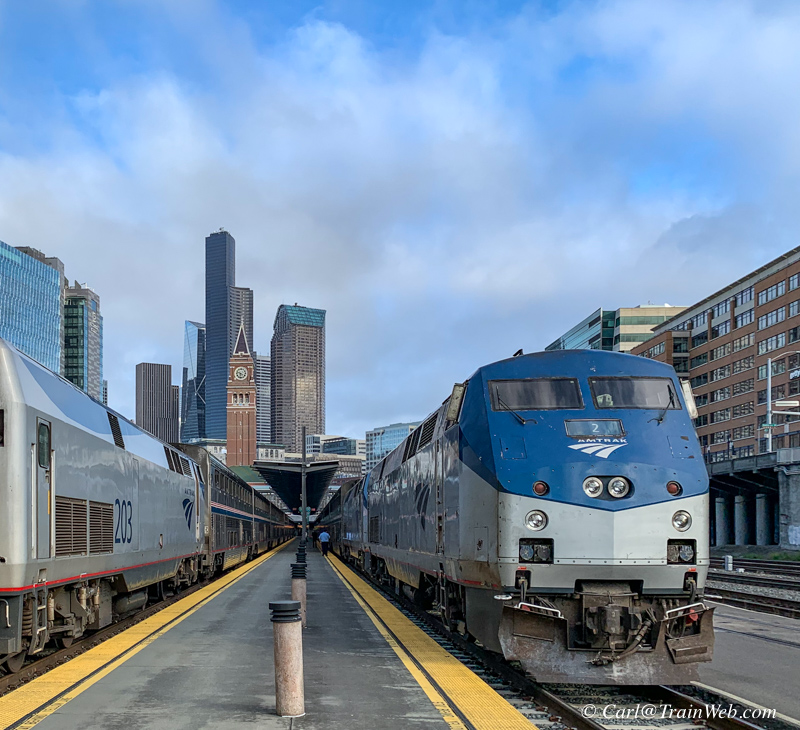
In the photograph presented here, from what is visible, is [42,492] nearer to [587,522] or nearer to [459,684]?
[459,684]

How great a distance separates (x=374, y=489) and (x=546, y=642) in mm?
15906

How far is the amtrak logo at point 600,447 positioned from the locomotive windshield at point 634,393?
2.26 feet

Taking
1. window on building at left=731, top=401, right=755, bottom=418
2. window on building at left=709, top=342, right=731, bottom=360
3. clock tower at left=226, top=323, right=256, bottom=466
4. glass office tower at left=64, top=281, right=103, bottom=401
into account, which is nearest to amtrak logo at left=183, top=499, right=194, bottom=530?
window on building at left=731, top=401, right=755, bottom=418

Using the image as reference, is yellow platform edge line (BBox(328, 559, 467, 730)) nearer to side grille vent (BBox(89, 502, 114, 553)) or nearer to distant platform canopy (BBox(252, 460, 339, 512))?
side grille vent (BBox(89, 502, 114, 553))

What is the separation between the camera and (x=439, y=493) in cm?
1258

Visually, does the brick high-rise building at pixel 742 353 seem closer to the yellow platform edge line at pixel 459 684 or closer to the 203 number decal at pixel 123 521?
the yellow platform edge line at pixel 459 684

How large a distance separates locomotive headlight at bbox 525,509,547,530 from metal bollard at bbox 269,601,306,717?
2572mm

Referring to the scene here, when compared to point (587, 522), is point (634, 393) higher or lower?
higher

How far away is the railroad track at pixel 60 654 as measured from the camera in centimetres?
935

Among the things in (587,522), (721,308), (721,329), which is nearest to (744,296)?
(721,308)

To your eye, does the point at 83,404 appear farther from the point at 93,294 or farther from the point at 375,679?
the point at 93,294

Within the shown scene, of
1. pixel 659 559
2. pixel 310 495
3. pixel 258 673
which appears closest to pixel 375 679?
pixel 258 673

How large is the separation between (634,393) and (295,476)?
250 ft

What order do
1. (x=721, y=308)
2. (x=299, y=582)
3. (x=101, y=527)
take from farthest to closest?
(x=721, y=308) → (x=299, y=582) → (x=101, y=527)
